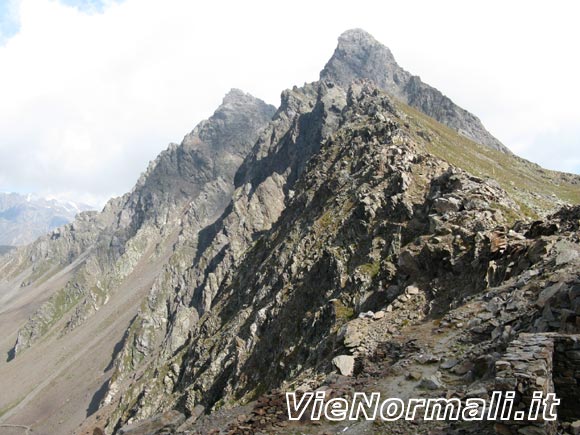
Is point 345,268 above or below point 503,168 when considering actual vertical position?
below

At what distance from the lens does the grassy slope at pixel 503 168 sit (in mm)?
103056

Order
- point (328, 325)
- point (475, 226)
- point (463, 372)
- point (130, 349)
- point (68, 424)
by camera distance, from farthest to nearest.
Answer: point (130, 349) < point (68, 424) < point (328, 325) < point (475, 226) < point (463, 372)

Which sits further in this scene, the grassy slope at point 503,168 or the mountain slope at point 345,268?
the grassy slope at point 503,168

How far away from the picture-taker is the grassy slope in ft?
338

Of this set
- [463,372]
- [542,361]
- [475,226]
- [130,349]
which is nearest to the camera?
[542,361]

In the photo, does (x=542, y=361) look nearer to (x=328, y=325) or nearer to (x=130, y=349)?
(x=328, y=325)

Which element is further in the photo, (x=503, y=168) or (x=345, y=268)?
(x=503, y=168)

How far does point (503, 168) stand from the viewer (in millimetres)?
135625

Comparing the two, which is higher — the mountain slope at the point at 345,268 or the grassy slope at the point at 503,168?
the grassy slope at the point at 503,168

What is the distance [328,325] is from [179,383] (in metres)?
60.7

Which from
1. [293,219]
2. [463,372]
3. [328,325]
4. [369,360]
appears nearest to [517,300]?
[463,372]

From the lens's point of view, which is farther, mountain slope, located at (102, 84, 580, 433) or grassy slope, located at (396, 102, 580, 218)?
grassy slope, located at (396, 102, 580, 218)

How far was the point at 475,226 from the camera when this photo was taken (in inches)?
1302

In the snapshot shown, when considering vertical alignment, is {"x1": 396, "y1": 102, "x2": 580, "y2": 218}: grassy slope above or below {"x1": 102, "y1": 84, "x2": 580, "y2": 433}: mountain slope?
above
